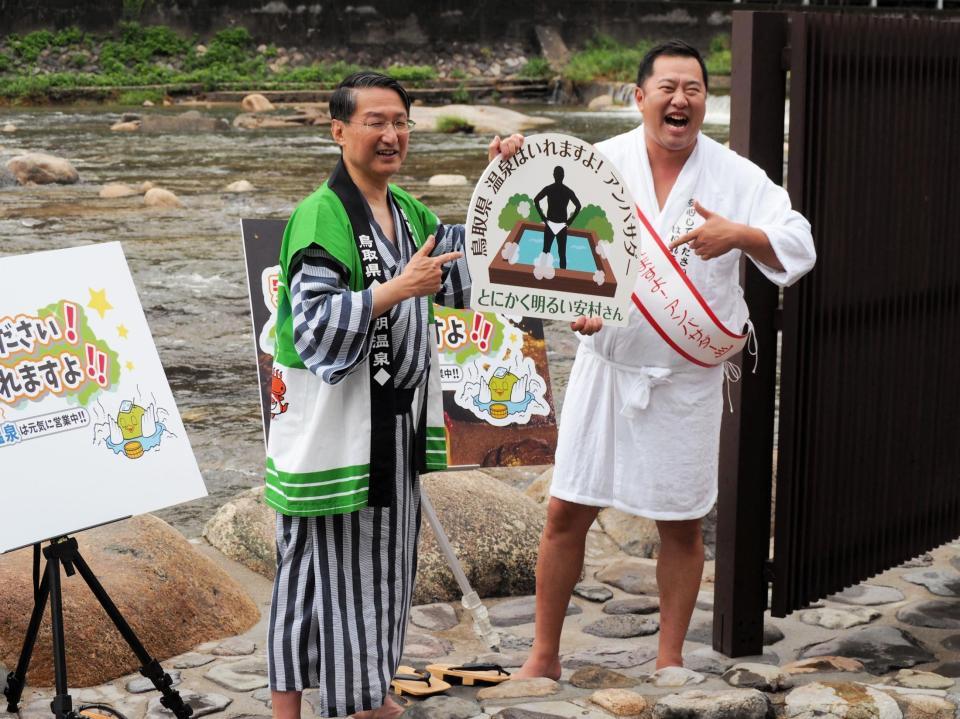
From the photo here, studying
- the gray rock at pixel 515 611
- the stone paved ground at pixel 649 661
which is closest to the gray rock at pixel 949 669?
the stone paved ground at pixel 649 661

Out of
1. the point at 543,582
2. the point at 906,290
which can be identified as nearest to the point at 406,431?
the point at 543,582

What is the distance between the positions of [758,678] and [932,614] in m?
1.16

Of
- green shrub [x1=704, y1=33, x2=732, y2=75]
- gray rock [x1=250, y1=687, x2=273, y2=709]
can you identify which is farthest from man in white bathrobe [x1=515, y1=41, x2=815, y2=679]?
green shrub [x1=704, y1=33, x2=732, y2=75]

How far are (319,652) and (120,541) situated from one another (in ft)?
4.29

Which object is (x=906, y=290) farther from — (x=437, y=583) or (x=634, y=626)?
(x=437, y=583)

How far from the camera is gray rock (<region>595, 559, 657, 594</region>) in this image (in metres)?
4.70

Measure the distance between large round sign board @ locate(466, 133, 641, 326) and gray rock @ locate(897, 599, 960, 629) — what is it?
1742 mm

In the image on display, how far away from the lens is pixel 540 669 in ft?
12.3

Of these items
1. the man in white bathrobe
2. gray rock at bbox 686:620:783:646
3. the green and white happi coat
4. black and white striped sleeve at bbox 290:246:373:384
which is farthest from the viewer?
gray rock at bbox 686:620:783:646

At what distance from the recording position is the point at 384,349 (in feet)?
10.3

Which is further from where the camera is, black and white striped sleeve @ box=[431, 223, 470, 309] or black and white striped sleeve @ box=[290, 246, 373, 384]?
black and white striped sleeve @ box=[431, 223, 470, 309]

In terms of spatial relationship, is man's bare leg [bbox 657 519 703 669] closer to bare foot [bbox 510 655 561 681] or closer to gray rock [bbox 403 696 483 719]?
bare foot [bbox 510 655 561 681]

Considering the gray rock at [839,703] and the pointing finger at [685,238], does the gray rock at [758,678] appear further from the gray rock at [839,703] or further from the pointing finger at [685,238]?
the pointing finger at [685,238]

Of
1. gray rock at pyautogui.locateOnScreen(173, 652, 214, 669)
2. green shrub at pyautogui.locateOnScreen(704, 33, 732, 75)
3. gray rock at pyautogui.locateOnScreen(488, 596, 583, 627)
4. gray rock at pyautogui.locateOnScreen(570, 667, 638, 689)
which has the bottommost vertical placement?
gray rock at pyautogui.locateOnScreen(488, 596, 583, 627)
